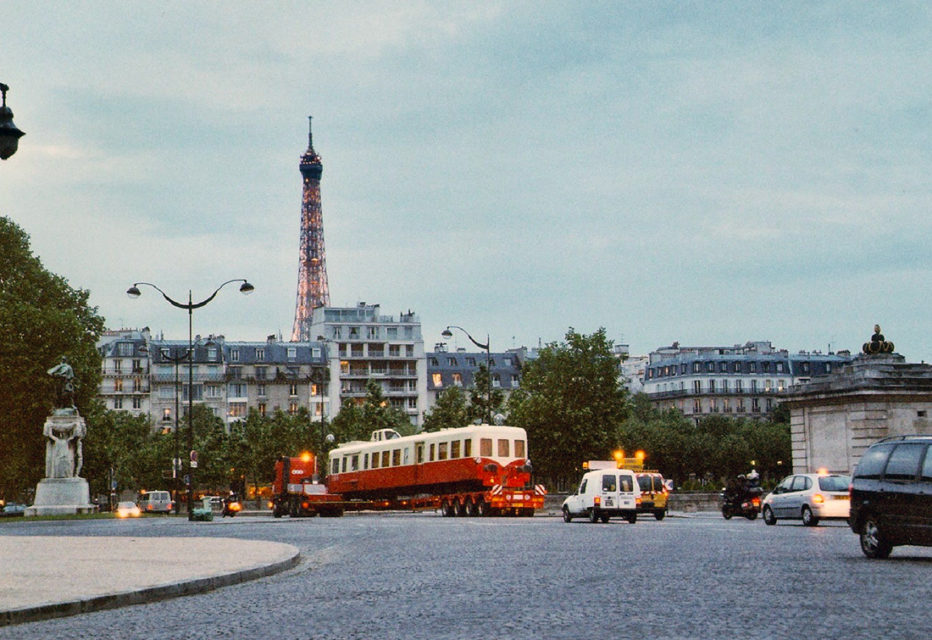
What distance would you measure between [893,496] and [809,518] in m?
17.8

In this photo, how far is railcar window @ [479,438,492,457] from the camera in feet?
154

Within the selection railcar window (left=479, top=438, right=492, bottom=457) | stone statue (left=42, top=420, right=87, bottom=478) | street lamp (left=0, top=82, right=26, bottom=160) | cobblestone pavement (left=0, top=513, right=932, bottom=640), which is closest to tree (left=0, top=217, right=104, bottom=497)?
stone statue (left=42, top=420, right=87, bottom=478)

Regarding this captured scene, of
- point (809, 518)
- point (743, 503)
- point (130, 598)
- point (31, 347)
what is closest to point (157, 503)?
point (31, 347)

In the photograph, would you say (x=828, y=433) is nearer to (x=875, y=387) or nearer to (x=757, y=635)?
(x=875, y=387)

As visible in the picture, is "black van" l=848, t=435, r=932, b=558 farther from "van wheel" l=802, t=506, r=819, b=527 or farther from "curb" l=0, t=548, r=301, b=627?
"van wheel" l=802, t=506, r=819, b=527

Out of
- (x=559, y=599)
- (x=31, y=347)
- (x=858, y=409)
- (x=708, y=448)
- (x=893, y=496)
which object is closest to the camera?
(x=559, y=599)

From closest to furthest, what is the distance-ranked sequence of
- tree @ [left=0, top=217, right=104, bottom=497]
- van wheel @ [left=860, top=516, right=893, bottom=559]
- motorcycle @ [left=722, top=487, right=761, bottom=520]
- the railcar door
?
van wheel @ [left=860, top=516, right=893, bottom=559] → motorcycle @ [left=722, top=487, right=761, bottom=520] → the railcar door → tree @ [left=0, top=217, right=104, bottom=497]

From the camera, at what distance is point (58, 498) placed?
52125 mm

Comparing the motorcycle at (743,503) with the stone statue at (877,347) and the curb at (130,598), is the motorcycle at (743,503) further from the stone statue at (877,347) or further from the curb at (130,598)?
the curb at (130,598)

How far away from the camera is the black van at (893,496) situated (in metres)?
16.6

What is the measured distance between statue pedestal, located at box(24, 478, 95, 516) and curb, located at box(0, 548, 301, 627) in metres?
38.1

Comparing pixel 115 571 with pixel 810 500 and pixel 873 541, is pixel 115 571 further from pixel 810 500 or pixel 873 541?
pixel 810 500

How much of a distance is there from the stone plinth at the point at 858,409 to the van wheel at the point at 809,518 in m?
10.00

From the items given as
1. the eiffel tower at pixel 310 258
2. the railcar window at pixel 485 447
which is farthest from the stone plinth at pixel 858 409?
the eiffel tower at pixel 310 258
